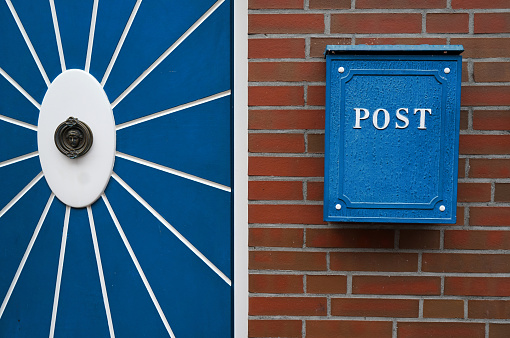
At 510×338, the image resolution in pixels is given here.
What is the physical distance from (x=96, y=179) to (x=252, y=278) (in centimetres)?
72

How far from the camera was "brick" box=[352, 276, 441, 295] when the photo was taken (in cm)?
139

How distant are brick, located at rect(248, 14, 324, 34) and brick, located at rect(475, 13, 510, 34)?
0.54 metres

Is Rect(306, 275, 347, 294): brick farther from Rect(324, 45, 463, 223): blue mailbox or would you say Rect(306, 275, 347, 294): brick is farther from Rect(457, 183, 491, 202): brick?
Rect(457, 183, 491, 202): brick

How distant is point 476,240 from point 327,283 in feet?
1.82

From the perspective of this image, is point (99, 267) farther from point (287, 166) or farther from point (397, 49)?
point (397, 49)

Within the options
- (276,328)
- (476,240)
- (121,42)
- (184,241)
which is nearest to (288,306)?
(276,328)

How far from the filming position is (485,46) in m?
1.32

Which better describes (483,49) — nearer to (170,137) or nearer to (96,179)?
(170,137)

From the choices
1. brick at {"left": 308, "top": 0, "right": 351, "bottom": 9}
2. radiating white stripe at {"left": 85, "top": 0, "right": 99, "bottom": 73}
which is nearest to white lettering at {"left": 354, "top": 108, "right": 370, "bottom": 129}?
brick at {"left": 308, "top": 0, "right": 351, "bottom": 9}

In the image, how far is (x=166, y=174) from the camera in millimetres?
1482

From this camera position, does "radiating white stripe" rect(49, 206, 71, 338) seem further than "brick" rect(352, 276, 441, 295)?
Yes

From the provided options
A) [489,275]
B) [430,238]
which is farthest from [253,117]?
[489,275]

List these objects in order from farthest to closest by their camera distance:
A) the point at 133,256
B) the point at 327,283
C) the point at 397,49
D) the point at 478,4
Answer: the point at 133,256, the point at 327,283, the point at 478,4, the point at 397,49

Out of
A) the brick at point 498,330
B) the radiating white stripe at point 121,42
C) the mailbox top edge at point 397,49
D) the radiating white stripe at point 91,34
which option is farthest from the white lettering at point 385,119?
the radiating white stripe at point 91,34
